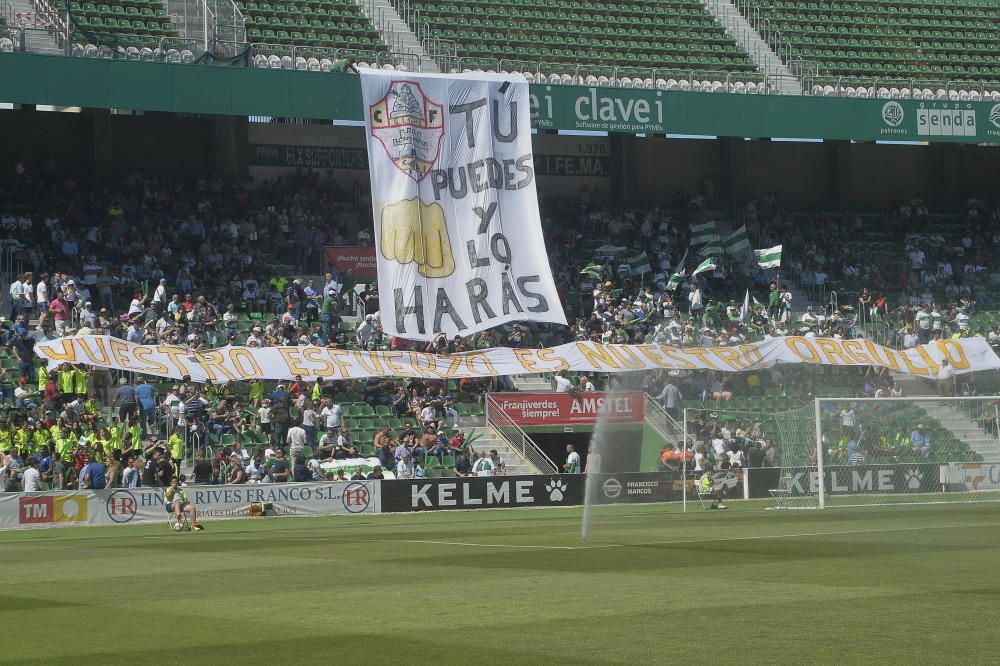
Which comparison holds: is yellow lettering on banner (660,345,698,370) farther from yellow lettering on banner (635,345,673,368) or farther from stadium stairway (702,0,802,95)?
stadium stairway (702,0,802,95)

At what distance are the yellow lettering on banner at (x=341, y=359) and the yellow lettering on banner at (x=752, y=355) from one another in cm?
1127

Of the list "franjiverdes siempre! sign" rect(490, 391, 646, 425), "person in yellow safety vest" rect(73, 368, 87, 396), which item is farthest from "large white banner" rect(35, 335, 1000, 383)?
"franjiverdes siempre! sign" rect(490, 391, 646, 425)

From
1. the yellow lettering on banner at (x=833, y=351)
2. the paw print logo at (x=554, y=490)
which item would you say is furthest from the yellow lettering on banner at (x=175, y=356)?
the yellow lettering on banner at (x=833, y=351)

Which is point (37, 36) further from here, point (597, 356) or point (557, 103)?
point (597, 356)

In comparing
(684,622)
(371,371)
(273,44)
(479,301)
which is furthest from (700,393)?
(684,622)

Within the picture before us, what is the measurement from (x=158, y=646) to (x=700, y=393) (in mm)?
30103

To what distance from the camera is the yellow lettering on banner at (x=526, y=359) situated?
3956cm

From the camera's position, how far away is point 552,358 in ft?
131

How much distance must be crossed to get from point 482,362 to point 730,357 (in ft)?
23.3

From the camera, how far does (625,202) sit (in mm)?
54219

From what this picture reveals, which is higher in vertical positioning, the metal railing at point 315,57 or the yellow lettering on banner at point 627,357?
the metal railing at point 315,57

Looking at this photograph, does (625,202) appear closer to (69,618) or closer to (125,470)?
(125,470)

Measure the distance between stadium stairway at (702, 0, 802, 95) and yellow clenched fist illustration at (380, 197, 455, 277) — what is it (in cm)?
1691

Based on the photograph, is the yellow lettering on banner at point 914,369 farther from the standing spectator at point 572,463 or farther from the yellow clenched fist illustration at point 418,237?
the yellow clenched fist illustration at point 418,237
